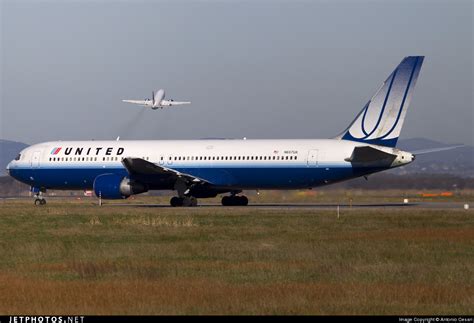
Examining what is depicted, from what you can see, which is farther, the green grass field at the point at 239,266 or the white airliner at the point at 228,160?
the white airliner at the point at 228,160

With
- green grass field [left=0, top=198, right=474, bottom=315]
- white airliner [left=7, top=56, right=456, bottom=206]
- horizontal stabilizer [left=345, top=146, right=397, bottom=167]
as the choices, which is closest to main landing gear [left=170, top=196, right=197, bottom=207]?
white airliner [left=7, top=56, right=456, bottom=206]

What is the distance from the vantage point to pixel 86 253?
87.9 ft

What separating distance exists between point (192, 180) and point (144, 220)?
15.5 metres

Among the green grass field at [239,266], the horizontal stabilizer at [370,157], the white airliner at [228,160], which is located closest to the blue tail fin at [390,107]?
the white airliner at [228,160]

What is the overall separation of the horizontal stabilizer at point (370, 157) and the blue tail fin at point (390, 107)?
5.66ft

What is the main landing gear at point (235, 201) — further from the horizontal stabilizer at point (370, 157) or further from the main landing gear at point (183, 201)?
the horizontal stabilizer at point (370, 157)

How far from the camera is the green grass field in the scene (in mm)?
17656

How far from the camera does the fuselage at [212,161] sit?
5191 cm

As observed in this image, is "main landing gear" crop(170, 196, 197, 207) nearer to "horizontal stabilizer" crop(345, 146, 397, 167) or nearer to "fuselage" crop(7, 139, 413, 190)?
"fuselage" crop(7, 139, 413, 190)

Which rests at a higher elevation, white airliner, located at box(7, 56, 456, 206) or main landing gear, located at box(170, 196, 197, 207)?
white airliner, located at box(7, 56, 456, 206)

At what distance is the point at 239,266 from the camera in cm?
2358

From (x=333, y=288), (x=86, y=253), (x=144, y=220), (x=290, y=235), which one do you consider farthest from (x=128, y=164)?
(x=333, y=288)

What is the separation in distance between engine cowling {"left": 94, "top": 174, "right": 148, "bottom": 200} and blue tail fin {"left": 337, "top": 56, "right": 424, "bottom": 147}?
42.8 feet

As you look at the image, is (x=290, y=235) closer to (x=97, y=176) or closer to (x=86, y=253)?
(x=86, y=253)
